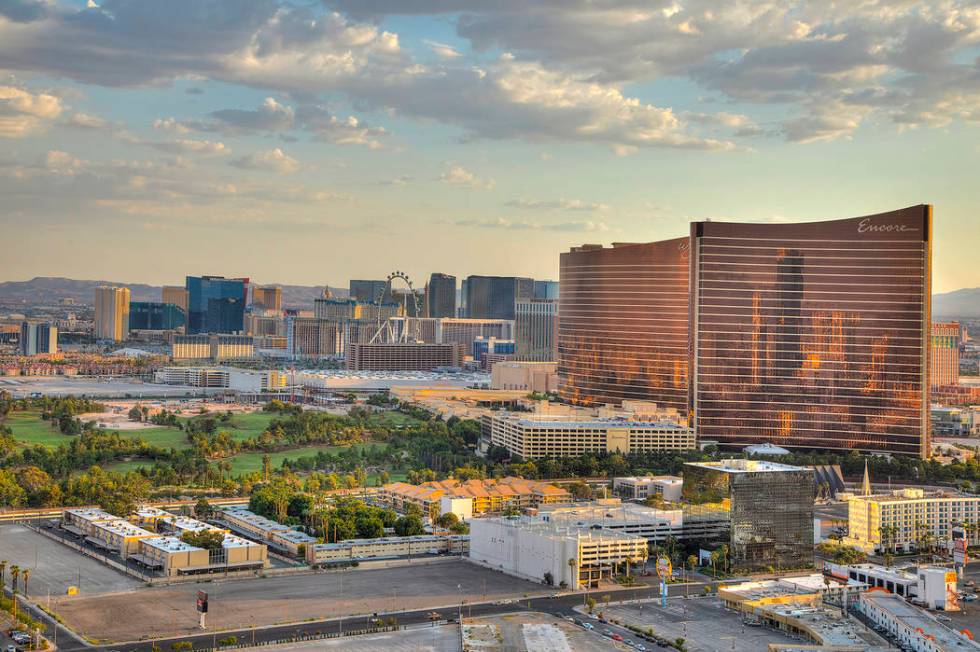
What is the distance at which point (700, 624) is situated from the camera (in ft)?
147

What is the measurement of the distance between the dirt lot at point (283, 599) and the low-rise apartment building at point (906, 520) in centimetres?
1730

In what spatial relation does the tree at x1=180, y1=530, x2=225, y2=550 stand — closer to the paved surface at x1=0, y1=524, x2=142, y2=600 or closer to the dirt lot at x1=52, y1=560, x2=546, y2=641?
the dirt lot at x1=52, y1=560, x2=546, y2=641

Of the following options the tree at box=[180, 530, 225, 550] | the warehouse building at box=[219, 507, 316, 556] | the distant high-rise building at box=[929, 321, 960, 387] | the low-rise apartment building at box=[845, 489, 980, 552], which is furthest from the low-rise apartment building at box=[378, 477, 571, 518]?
the distant high-rise building at box=[929, 321, 960, 387]

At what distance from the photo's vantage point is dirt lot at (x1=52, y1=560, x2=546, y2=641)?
143ft

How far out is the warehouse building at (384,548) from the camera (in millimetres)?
54344

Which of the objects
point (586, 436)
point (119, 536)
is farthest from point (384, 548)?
point (586, 436)

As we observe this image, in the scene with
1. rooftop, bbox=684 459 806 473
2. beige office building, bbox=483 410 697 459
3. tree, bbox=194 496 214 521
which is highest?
rooftop, bbox=684 459 806 473

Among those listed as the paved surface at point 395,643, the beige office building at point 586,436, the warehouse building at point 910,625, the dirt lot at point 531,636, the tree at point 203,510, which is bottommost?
the paved surface at point 395,643

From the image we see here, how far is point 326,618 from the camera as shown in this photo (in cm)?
4459

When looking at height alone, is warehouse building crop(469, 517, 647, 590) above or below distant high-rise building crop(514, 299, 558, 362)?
below

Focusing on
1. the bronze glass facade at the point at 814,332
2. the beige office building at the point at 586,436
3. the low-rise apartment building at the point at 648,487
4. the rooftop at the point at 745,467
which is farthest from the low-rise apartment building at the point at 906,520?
the bronze glass facade at the point at 814,332

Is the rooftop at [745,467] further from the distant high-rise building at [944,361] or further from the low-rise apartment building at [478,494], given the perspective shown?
the distant high-rise building at [944,361]

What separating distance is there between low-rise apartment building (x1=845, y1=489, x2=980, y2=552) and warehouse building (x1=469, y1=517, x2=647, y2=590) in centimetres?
1170

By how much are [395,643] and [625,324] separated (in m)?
63.3
